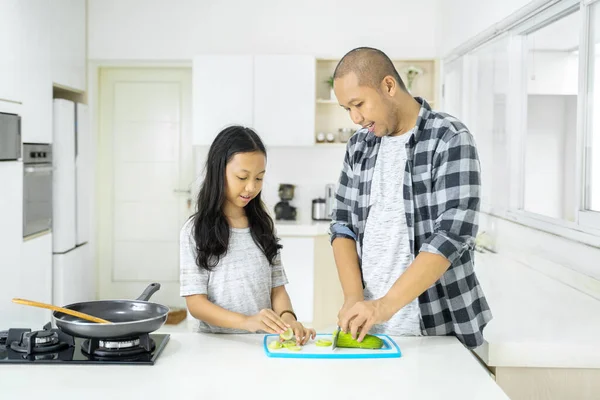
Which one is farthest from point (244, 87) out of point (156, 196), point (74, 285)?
point (74, 285)

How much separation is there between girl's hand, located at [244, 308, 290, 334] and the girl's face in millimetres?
425

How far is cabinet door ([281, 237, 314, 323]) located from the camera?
5367mm

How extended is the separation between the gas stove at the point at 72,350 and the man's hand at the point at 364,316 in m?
0.49

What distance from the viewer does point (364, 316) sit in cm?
187

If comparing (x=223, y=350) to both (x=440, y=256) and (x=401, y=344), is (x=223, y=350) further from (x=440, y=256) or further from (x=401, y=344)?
(x=440, y=256)

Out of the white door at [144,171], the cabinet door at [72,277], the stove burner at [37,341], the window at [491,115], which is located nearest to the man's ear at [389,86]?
the stove burner at [37,341]

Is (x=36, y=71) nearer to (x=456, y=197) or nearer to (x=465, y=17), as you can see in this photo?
(x=465, y=17)

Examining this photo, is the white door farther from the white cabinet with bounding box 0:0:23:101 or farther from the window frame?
the window frame

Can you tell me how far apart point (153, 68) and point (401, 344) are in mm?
4582

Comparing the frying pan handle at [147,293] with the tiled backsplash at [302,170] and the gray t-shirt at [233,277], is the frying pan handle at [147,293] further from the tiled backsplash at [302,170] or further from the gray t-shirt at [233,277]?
the tiled backsplash at [302,170]

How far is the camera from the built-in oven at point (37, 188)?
174 inches

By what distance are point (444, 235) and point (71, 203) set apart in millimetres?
3966

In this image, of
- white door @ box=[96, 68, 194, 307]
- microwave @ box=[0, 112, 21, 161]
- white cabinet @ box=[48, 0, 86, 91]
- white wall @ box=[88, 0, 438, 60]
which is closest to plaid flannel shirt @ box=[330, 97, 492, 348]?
microwave @ box=[0, 112, 21, 161]

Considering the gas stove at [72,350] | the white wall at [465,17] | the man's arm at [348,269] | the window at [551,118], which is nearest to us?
the gas stove at [72,350]
